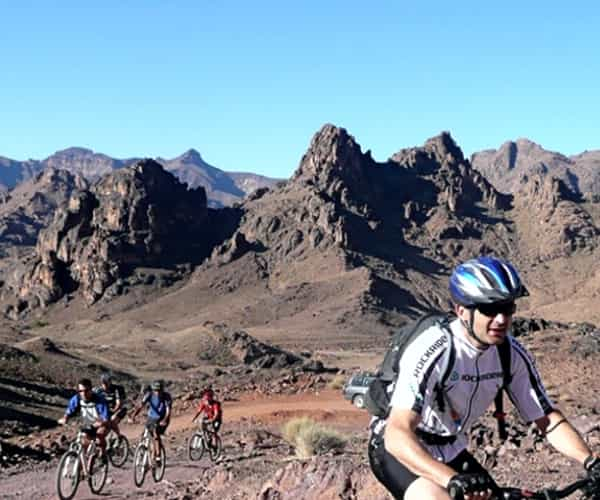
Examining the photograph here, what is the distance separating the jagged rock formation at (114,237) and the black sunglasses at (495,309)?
92405mm

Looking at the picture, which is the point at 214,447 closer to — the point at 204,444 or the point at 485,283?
the point at 204,444

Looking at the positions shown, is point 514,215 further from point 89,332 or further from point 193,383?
point 193,383

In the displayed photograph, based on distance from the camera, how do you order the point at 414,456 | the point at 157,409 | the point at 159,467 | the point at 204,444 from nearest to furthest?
1. the point at 414,456
2. the point at 159,467
3. the point at 157,409
4. the point at 204,444

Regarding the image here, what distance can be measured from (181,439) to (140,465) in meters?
8.08

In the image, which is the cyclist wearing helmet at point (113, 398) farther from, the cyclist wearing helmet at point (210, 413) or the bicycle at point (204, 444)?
the cyclist wearing helmet at point (210, 413)

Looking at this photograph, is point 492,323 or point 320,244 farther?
point 320,244

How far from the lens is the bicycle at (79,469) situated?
12.6 meters

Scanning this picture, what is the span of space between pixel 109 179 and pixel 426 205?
139 ft

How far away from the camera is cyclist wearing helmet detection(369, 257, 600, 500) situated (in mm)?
3812

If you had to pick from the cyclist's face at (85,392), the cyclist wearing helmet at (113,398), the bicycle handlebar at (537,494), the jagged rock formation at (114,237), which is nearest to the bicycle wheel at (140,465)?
the cyclist wearing helmet at (113,398)

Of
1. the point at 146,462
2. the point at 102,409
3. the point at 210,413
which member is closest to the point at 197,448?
the point at 210,413

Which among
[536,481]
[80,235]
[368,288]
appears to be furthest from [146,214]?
[536,481]

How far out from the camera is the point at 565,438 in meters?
4.13

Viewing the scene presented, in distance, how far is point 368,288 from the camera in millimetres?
84438
